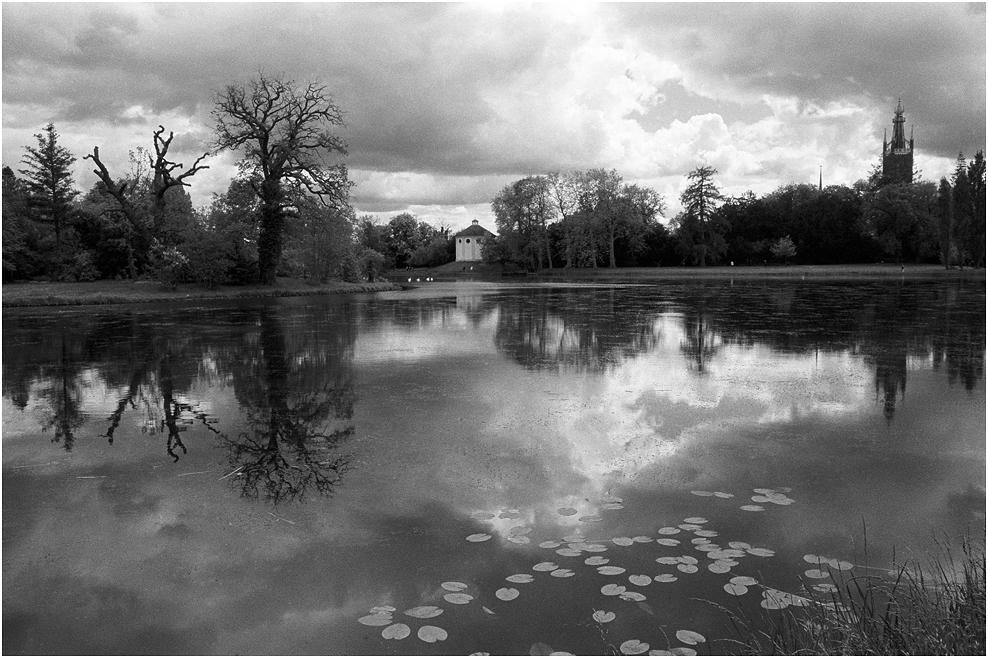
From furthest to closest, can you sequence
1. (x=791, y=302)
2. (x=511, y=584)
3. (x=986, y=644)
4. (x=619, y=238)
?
(x=619, y=238), (x=791, y=302), (x=511, y=584), (x=986, y=644)

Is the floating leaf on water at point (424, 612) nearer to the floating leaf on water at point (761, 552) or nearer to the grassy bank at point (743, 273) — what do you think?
the floating leaf on water at point (761, 552)

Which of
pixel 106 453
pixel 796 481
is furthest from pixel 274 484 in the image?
pixel 796 481

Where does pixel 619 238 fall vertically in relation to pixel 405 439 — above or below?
above

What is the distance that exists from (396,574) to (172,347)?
1289 cm

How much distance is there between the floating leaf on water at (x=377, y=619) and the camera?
3863 mm

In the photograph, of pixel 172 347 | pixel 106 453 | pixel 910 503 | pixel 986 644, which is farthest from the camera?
pixel 172 347

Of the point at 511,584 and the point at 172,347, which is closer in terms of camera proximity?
the point at 511,584

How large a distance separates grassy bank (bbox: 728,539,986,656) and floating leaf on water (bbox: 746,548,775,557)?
0.40 m

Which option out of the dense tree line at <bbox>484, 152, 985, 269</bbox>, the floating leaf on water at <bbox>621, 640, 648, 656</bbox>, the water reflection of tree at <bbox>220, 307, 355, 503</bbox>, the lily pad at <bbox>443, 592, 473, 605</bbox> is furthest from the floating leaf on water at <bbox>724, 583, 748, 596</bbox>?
the dense tree line at <bbox>484, 152, 985, 269</bbox>

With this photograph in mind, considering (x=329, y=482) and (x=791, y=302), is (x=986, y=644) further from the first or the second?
(x=791, y=302)

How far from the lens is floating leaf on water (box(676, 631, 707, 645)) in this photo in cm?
363

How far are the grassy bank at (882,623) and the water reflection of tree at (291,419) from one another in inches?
139

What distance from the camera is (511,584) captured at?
4.24m

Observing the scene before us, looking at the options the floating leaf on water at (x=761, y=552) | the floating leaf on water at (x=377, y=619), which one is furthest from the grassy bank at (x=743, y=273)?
the floating leaf on water at (x=377, y=619)
